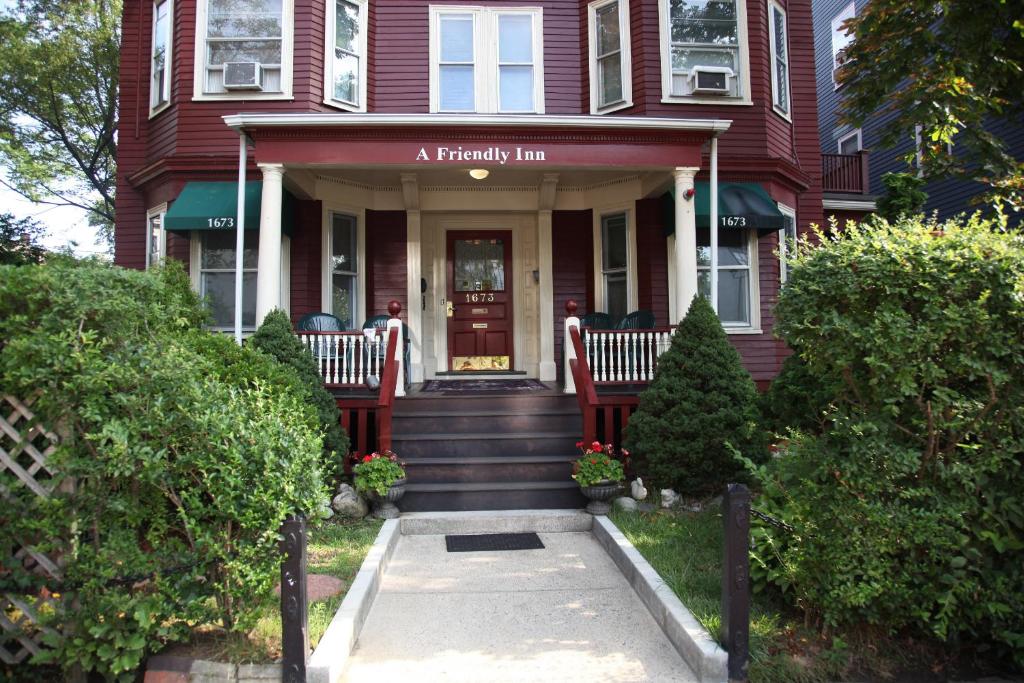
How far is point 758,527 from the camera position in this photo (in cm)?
394

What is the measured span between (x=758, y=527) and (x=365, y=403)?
4.44m

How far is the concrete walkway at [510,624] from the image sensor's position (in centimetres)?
344

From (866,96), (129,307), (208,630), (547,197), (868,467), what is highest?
(866,96)

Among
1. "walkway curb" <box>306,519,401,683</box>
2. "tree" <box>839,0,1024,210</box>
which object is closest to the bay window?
"walkway curb" <box>306,519,401,683</box>

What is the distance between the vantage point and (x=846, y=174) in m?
13.8

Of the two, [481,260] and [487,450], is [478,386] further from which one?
[481,260]

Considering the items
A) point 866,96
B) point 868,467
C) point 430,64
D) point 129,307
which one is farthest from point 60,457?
point 866,96

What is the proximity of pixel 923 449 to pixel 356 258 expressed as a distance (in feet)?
25.8

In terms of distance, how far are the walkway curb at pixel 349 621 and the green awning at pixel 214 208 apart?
16.7ft

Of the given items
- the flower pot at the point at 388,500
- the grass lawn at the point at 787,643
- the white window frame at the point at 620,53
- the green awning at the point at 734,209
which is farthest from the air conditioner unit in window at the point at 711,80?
the grass lawn at the point at 787,643

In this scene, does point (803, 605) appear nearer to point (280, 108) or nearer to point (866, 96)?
point (866, 96)

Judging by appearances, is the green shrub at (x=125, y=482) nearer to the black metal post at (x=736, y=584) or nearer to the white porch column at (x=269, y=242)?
the black metal post at (x=736, y=584)

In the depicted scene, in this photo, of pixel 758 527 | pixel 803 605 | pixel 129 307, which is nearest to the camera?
pixel 129 307

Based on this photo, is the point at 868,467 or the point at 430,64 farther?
the point at 430,64
